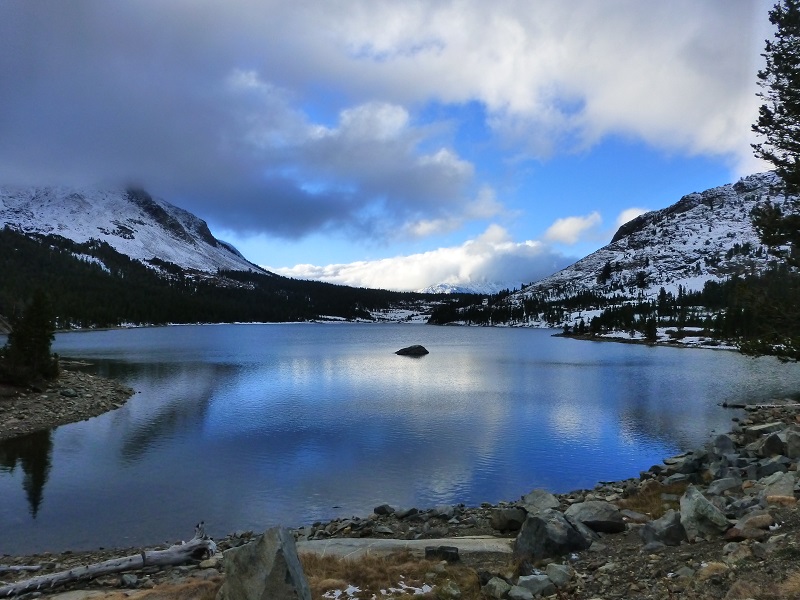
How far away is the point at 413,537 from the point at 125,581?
8372mm

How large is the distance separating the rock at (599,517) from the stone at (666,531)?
5.69 ft

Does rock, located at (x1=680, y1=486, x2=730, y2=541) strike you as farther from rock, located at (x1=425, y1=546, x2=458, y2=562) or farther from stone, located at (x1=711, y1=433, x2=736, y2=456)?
stone, located at (x1=711, y1=433, x2=736, y2=456)

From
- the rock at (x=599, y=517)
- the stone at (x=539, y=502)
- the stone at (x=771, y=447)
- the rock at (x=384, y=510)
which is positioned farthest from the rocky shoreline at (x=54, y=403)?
the stone at (x=771, y=447)

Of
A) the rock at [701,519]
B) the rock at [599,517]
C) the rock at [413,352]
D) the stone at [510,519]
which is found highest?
the rock at [701,519]

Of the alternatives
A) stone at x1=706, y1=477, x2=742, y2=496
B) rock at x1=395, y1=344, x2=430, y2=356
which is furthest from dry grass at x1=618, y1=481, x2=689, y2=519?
rock at x1=395, y1=344, x2=430, y2=356

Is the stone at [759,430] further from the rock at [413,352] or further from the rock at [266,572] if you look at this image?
the rock at [413,352]

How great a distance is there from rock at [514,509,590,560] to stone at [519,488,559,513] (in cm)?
427

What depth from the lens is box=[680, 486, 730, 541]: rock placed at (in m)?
12.4

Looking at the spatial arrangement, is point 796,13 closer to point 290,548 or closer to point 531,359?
point 290,548

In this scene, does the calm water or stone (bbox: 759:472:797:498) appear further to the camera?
the calm water

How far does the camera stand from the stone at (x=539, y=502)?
1906 centimetres

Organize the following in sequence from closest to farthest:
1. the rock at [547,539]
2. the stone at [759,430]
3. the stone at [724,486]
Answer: the rock at [547,539] < the stone at [724,486] < the stone at [759,430]

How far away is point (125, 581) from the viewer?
47.2 feet

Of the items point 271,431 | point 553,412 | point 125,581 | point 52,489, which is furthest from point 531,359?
point 125,581
